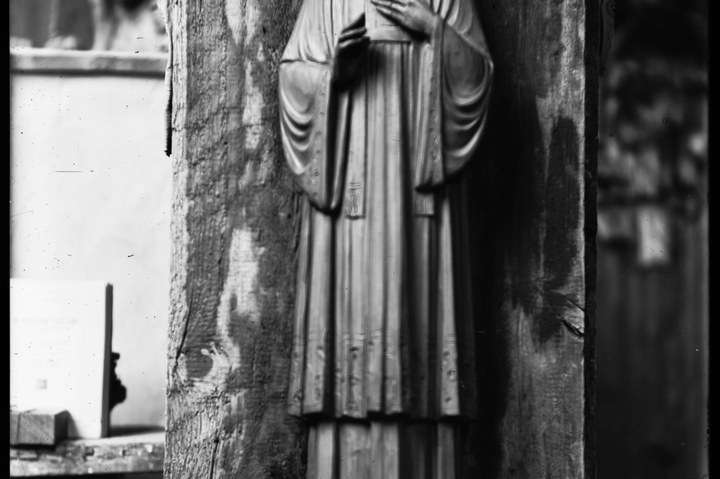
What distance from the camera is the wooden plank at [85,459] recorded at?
554cm

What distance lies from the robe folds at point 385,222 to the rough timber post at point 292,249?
0.26 meters

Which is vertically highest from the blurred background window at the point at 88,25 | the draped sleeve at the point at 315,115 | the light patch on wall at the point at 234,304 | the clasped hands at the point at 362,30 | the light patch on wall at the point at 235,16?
the blurred background window at the point at 88,25

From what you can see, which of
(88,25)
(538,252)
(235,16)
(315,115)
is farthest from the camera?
(88,25)

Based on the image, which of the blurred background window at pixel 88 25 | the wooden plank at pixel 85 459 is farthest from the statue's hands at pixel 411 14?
the blurred background window at pixel 88 25

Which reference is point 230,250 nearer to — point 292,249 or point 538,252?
point 292,249

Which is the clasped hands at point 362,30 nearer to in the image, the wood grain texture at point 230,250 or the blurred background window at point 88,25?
the wood grain texture at point 230,250

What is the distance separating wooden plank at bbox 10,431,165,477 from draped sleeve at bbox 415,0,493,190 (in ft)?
6.72

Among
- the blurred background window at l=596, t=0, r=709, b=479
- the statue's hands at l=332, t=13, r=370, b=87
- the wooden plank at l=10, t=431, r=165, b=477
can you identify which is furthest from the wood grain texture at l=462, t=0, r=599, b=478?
the blurred background window at l=596, t=0, r=709, b=479

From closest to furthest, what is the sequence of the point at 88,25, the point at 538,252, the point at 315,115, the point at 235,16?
the point at 315,115
the point at 538,252
the point at 235,16
the point at 88,25

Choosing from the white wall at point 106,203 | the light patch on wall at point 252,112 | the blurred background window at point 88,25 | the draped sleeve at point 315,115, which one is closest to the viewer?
the draped sleeve at point 315,115

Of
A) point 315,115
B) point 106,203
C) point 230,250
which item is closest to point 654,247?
point 106,203

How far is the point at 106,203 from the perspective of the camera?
259 inches

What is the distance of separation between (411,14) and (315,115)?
40 cm

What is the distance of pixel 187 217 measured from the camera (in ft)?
14.7
